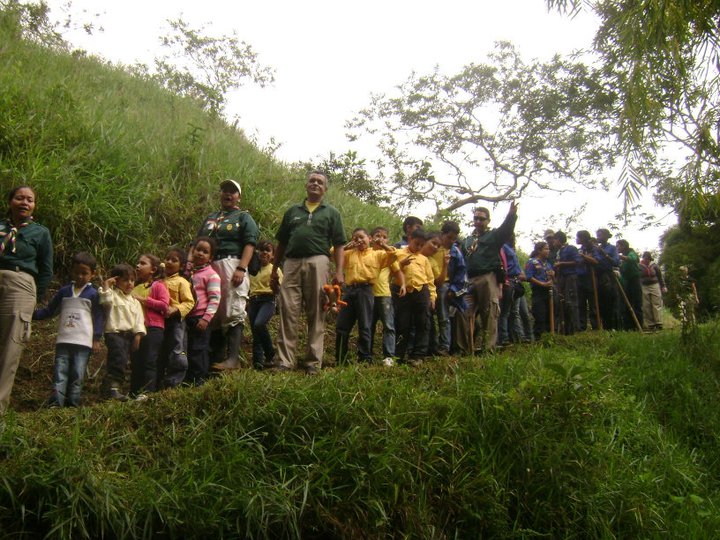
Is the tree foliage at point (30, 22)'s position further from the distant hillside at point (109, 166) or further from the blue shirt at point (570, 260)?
the blue shirt at point (570, 260)

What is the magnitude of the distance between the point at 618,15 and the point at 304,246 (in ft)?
12.2

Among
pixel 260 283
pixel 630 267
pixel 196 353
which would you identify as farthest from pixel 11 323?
pixel 630 267

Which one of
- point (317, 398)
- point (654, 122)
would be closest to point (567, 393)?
point (317, 398)

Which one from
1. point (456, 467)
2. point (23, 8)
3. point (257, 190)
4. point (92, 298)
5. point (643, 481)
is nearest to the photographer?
point (456, 467)

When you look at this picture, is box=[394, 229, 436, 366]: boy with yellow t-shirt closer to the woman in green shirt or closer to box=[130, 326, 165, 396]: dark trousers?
box=[130, 326, 165, 396]: dark trousers

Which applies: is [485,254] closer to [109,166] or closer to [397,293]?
[397,293]

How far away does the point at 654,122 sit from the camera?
666 centimetres

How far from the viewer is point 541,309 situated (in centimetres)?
994

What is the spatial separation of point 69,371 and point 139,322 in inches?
26.8

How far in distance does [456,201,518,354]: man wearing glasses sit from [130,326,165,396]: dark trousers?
322cm

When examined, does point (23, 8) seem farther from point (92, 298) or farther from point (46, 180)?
point (92, 298)

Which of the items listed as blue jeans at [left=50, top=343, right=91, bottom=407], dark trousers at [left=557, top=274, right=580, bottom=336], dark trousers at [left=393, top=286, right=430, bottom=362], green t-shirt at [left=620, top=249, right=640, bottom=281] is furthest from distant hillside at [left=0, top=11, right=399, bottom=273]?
green t-shirt at [left=620, top=249, right=640, bottom=281]

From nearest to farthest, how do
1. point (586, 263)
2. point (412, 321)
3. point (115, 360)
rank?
point (115, 360) → point (412, 321) → point (586, 263)

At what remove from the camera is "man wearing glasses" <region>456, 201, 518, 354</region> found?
752cm
